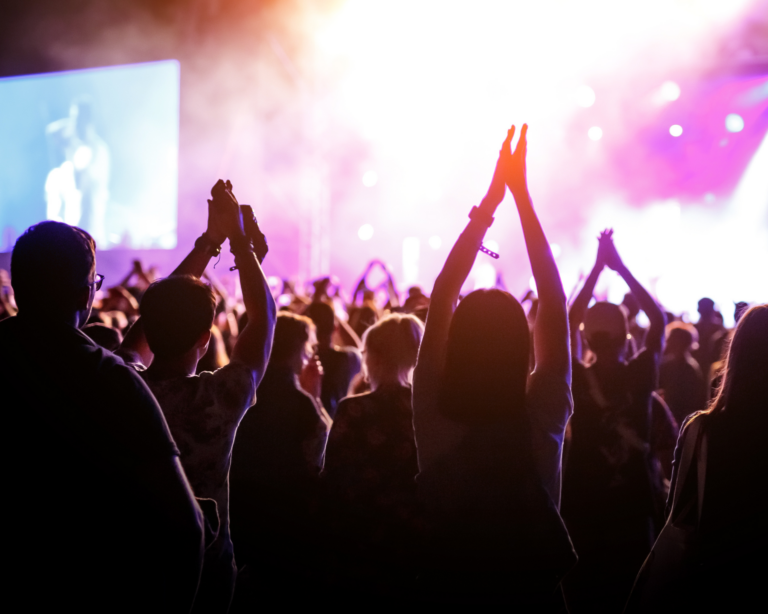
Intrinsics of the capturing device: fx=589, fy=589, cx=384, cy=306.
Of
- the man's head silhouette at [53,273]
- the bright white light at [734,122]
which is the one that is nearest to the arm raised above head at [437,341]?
the man's head silhouette at [53,273]

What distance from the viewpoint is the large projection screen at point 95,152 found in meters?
9.80

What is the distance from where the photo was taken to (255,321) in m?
1.70

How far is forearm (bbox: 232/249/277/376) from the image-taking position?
5.50 ft

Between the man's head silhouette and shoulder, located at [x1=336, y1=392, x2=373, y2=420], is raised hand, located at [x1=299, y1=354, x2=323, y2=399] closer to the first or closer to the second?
shoulder, located at [x1=336, y1=392, x2=373, y2=420]

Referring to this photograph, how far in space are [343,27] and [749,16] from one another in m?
7.29

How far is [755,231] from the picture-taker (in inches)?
546

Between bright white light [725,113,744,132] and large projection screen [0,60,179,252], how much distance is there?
1188 centimetres

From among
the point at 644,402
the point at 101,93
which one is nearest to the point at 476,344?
the point at 644,402

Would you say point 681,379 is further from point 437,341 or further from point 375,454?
point 437,341

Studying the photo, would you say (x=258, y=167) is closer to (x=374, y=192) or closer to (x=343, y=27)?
(x=343, y=27)

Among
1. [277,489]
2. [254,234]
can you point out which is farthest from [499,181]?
[277,489]

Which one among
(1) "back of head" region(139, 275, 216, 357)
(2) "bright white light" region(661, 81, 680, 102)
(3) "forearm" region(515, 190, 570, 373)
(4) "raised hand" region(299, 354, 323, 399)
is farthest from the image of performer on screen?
(2) "bright white light" region(661, 81, 680, 102)

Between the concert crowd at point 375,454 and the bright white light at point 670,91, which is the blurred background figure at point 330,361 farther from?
the bright white light at point 670,91

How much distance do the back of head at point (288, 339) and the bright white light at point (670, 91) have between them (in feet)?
44.4
